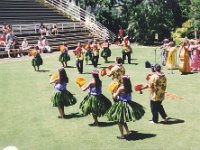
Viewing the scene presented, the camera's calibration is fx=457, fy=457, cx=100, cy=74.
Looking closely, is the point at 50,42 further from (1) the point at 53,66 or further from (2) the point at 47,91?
(2) the point at 47,91

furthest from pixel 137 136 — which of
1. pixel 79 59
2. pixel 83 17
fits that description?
pixel 83 17

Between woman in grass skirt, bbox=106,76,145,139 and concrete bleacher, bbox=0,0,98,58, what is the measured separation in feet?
76.5

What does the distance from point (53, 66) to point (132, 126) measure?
14.3 m

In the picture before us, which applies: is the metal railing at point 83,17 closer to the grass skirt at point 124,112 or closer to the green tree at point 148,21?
the green tree at point 148,21

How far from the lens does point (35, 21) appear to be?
39406 mm

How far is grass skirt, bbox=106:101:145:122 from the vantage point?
12.5 metres

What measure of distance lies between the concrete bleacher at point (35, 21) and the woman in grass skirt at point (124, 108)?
23.3 m

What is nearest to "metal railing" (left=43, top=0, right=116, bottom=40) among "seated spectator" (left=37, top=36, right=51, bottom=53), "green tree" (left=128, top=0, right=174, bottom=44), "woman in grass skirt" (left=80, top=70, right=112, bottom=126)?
"green tree" (left=128, top=0, right=174, bottom=44)

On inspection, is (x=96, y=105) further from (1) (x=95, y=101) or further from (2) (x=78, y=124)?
(2) (x=78, y=124)

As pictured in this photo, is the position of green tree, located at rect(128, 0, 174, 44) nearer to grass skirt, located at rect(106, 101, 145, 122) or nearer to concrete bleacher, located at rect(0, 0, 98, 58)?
concrete bleacher, located at rect(0, 0, 98, 58)

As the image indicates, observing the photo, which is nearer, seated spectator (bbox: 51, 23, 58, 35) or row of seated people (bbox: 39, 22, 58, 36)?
row of seated people (bbox: 39, 22, 58, 36)

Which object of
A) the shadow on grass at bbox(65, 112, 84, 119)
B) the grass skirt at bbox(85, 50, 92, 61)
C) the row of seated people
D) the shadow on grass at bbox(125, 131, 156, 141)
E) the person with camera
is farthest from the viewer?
the row of seated people

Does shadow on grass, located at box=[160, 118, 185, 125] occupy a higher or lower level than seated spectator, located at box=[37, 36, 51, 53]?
lower

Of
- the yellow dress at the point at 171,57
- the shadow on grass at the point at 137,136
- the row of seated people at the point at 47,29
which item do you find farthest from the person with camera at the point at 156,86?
the row of seated people at the point at 47,29
